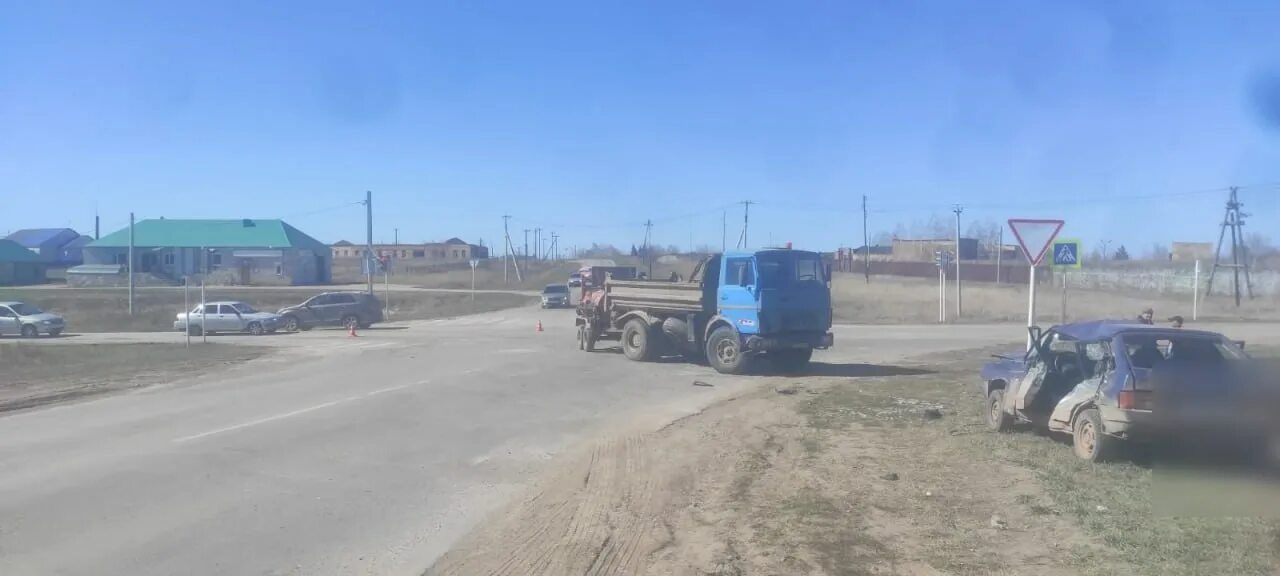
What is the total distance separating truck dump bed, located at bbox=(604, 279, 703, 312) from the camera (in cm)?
2305

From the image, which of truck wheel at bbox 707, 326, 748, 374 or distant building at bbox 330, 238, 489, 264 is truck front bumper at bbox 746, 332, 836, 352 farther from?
distant building at bbox 330, 238, 489, 264

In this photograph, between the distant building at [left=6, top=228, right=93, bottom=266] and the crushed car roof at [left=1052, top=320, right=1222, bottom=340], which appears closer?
the crushed car roof at [left=1052, top=320, right=1222, bottom=340]

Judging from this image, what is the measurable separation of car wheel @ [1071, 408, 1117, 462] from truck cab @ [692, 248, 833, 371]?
11097mm

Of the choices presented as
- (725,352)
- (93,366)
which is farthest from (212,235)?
(725,352)

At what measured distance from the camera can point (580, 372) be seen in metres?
22.1

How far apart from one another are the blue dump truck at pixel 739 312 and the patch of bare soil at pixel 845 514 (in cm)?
829


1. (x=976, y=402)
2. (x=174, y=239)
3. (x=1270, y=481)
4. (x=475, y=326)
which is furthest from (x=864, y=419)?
(x=174, y=239)

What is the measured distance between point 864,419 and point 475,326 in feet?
100

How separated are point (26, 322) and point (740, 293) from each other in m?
33.3

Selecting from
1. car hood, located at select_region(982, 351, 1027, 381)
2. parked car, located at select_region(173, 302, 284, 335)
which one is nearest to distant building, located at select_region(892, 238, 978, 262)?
parked car, located at select_region(173, 302, 284, 335)

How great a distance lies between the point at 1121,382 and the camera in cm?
928

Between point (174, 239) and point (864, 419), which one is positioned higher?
point (174, 239)

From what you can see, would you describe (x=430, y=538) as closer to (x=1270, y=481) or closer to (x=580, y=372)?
(x=1270, y=481)

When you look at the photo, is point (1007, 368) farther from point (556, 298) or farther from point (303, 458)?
point (556, 298)
